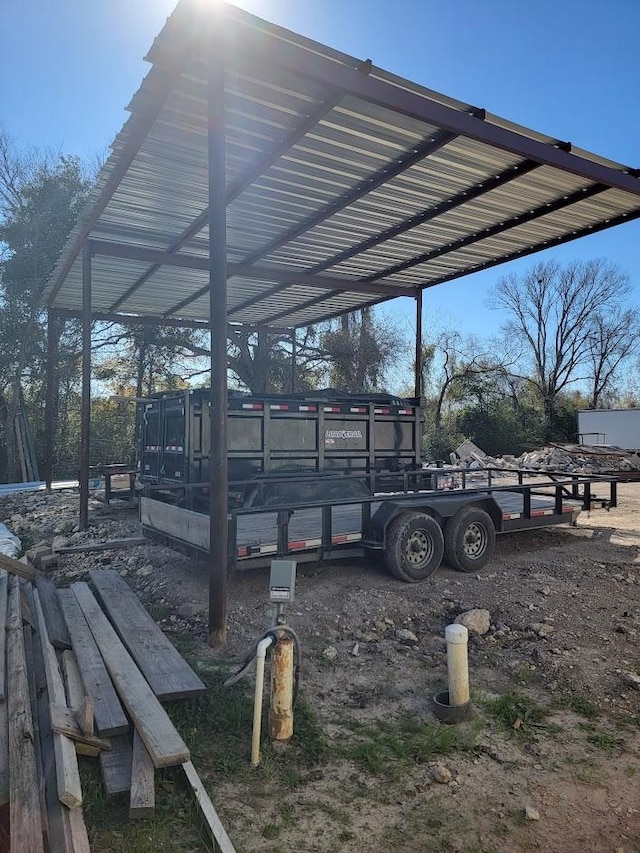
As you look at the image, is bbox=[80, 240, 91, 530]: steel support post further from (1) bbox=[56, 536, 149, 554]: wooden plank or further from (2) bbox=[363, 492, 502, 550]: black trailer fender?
(2) bbox=[363, 492, 502, 550]: black trailer fender

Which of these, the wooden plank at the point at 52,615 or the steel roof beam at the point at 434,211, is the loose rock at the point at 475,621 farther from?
the steel roof beam at the point at 434,211

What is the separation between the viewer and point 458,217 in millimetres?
9492

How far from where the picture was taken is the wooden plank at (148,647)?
13.5ft

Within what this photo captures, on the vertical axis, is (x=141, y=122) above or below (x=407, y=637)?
above

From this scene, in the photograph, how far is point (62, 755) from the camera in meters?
3.02

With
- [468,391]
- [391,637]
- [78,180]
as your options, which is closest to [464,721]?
[391,637]

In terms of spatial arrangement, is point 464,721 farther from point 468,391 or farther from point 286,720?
point 468,391

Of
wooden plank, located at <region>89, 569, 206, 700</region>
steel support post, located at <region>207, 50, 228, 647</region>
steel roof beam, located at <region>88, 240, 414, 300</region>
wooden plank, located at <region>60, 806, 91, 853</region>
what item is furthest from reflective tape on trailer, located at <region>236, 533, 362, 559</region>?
steel roof beam, located at <region>88, 240, 414, 300</region>

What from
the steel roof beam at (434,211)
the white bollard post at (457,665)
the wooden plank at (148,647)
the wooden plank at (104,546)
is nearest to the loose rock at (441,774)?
the white bollard post at (457,665)

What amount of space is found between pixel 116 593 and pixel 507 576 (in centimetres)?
462

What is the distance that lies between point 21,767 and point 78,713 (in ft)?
1.74

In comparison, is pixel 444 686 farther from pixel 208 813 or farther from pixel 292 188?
pixel 292 188

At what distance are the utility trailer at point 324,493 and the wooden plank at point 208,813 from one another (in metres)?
2.92

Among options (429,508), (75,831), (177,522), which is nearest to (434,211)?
(429,508)
